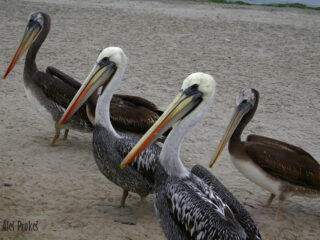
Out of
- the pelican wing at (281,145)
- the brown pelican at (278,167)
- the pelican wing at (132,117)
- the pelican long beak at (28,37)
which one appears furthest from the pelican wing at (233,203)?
the pelican long beak at (28,37)

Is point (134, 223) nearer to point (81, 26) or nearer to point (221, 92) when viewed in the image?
point (221, 92)

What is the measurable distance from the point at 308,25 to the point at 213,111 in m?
7.57

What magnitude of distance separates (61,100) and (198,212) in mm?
2856

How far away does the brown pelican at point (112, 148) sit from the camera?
4086mm

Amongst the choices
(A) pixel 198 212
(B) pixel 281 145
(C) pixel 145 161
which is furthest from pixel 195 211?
(B) pixel 281 145

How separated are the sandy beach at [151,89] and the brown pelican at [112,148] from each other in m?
0.32

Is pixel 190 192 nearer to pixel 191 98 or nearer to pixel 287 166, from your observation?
pixel 191 98

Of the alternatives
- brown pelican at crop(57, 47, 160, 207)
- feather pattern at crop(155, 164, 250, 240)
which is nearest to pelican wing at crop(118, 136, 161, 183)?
brown pelican at crop(57, 47, 160, 207)

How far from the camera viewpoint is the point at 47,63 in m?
8.41

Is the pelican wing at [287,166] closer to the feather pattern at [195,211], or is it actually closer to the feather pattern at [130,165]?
the feather pattern at [130,165]

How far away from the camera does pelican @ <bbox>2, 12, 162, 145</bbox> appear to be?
5.04 metres

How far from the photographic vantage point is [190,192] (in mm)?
3191

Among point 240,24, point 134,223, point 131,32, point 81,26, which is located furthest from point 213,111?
point 240,24

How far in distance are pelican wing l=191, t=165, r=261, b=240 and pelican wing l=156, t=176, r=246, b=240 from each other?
0.24 ft
